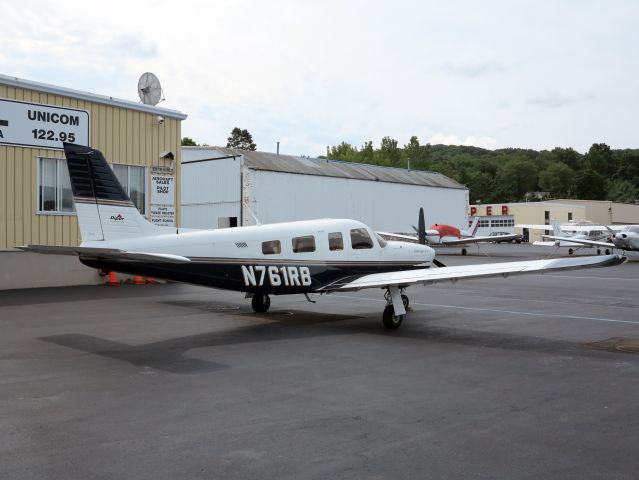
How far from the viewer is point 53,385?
24.8 ft

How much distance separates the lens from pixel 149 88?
24.3 metres

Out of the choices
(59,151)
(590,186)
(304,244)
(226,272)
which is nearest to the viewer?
(226,272)

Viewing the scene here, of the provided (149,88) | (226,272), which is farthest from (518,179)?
(226,272)

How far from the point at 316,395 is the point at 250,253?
17.9ft

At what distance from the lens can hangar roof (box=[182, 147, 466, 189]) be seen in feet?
127

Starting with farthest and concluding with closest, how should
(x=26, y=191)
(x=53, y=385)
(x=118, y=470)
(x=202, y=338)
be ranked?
(x=26, y=191) < (x=202, y=338) < (x=53, y=385) < (x=118, y=470)

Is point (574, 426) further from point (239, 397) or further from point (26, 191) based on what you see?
point (26, 191)

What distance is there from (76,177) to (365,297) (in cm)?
927

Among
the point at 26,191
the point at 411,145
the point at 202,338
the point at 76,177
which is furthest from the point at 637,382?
the point at 411,145

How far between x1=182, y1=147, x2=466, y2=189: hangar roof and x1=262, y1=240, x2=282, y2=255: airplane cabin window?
25.0 m

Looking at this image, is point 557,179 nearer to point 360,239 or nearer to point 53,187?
point 53,187

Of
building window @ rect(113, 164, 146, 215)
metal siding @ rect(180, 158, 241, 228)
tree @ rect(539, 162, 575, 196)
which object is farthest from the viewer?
tree @ rect(539, 162, 575, 196)

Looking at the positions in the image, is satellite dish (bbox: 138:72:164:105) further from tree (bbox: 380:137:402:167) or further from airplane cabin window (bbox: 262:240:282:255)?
tree (bbox: 380:137:402:167)

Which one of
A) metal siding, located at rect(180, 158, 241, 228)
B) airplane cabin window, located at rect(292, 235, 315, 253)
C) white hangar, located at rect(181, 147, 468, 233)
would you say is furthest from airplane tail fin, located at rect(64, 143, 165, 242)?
metal siding, located at rect(180, 158, 241, 228)
